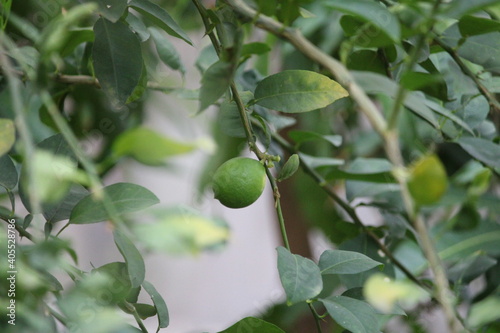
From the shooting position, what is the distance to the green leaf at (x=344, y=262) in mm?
360

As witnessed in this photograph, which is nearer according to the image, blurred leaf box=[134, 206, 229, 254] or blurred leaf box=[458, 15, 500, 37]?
Answer: blurred leaf box=[134, 206, 229, 254]

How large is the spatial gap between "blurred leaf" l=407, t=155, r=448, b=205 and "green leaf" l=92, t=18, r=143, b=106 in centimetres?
23

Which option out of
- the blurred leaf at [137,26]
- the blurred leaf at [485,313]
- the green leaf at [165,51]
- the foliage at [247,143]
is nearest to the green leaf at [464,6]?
the foliage at [247,143]

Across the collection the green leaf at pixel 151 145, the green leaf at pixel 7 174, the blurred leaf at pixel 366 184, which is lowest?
the blurred leaf at pixel 366 184

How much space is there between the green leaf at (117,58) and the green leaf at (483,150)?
266 millimetres

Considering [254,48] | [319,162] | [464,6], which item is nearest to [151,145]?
[464,6]

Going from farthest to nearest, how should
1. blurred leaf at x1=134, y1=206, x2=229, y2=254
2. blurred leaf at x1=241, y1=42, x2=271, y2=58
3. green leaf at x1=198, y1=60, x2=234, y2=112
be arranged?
blurred leaf at x1=241, y1=42, x2=271, y2=58 < green leaf at x1=198, y1=60, x2=234, y2=112 < blurred leaf at x1=134, y1=206, x2=229, y2=254

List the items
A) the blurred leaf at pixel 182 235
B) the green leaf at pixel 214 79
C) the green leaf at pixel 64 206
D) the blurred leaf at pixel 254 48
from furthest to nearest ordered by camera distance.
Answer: the blurred leaf at pixel 254 48, the green leaf at pixel 64 206, the green leaf at pixel 214 79, the blurred leaf at pixel 182 235

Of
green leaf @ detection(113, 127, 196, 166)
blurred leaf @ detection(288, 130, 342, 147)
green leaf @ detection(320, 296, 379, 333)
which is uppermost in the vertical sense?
green leaf @ detection(113, 127, 196, 166)

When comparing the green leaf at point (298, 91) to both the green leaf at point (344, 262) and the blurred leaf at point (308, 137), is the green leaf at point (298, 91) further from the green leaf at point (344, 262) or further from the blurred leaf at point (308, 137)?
the blurred leaf at point (308, 137)

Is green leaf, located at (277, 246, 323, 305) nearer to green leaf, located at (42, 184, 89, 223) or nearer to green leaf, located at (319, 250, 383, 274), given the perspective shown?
green leaf, located at (319, 250, 383, 274)

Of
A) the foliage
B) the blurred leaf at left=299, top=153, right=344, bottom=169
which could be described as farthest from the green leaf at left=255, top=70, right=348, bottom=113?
the blurred leaf at left=299, top=153, right=344, bottom=169

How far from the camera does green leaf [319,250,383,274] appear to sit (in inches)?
14.2

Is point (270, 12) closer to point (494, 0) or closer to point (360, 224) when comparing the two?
point (494, 0)
